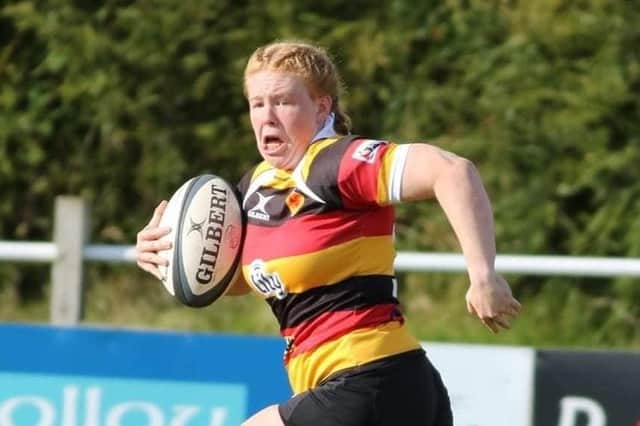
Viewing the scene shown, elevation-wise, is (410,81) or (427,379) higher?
(410,81)

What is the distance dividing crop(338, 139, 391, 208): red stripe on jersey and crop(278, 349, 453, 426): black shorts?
1.32 feet

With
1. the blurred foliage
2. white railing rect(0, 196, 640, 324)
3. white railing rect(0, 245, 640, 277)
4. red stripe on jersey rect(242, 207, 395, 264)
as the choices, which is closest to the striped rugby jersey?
red stripe on jersey rect(242, 207, 395, 264)

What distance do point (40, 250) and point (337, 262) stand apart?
2.62 meters

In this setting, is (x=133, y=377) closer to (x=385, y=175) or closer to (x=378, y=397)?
(x=378, y=397)

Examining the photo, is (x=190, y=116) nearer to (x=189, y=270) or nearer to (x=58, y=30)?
(x=58, y=30)

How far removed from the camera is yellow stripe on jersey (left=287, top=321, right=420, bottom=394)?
12.0 ft

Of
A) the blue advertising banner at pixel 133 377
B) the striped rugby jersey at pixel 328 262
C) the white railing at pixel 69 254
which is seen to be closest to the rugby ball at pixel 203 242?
the striped rugby jersey at pixel 328 262

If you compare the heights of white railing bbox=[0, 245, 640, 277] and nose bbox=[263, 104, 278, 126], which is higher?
nose bbox=[263, 104, 278, 126]

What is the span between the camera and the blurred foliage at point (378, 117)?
27.9ft

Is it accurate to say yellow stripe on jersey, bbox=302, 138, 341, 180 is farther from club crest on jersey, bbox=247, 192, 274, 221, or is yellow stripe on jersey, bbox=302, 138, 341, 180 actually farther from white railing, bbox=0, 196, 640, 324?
white railing, bbox=0, 196, 640, 324

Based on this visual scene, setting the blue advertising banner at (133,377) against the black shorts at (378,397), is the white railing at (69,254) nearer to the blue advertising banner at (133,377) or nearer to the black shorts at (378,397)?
the blue advertising banner at (133,377)

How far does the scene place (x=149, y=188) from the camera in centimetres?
990

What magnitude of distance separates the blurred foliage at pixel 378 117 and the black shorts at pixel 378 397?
408 cm

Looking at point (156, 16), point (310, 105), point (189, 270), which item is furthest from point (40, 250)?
point (156, 16)
